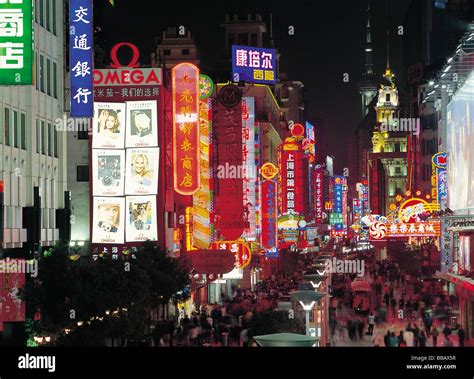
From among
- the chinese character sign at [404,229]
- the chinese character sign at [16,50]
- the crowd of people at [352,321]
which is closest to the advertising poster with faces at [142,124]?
the crowd of people at [352,321]

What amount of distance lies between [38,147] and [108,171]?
12454 mm

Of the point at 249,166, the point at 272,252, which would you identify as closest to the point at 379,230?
the point at 249,166

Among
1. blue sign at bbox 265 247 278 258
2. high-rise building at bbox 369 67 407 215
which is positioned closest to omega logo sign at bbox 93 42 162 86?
blue sign at bbox 265 247 278 258

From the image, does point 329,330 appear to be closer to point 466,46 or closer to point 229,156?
point 466,46

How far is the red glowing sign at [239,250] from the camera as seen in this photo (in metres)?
59.2

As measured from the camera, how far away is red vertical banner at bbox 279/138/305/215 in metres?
113

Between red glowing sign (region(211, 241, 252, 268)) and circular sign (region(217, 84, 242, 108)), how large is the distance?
35.1 feet

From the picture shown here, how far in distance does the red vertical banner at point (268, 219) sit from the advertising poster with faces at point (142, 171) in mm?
32746

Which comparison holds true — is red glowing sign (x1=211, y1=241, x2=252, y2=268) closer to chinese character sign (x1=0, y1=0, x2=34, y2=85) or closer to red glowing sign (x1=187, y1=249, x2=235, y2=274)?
red glowing sign (x1=187, y1=249, x2=235, y2=274)

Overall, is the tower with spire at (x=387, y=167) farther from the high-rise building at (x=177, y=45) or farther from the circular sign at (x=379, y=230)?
the circular sign at (x=379, y=230)

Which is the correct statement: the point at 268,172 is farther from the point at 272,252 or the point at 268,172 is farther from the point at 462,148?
the point at 462,148

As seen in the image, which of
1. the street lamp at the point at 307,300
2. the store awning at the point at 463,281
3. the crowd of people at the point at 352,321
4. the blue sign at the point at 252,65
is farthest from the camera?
the blue sign at the point at 252,65

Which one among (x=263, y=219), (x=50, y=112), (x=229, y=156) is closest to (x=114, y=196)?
(x=50, y=112)

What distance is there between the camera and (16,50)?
94.8 feet
